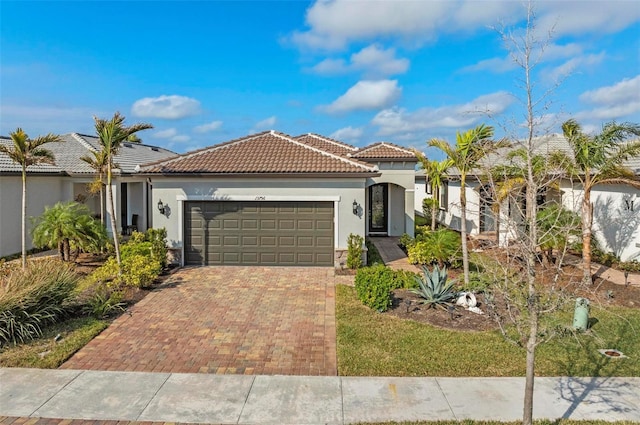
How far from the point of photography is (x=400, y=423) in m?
5.51

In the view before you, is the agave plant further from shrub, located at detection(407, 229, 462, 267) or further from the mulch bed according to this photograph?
shrub, located at detection(407, 229, 462, 267)

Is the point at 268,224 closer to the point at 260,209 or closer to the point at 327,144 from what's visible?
the point at 260,209

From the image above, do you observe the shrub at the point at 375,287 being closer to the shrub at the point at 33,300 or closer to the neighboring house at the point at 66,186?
the shrub at the point at 33,300

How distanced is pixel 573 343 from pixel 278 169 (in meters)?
9.91

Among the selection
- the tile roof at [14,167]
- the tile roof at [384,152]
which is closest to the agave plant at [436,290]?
the tile roof at [384,152]

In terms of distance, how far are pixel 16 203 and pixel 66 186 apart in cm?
307

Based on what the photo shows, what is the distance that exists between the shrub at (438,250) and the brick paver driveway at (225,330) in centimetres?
386

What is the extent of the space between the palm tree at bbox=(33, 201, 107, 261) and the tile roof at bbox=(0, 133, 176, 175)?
268 centimetres

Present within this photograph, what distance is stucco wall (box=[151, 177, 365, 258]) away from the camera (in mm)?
14844

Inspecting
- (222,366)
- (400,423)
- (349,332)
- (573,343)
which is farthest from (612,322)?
(222,366)

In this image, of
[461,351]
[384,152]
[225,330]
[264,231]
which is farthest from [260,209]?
[461,351]

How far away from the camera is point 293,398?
6.16 m

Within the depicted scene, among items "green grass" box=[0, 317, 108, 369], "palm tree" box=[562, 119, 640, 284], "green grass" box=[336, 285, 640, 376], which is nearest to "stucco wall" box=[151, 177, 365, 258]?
"green grass" box=[336, 285, 640, 376]

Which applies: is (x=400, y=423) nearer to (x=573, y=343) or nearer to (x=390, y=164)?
(x=573, y=343)
